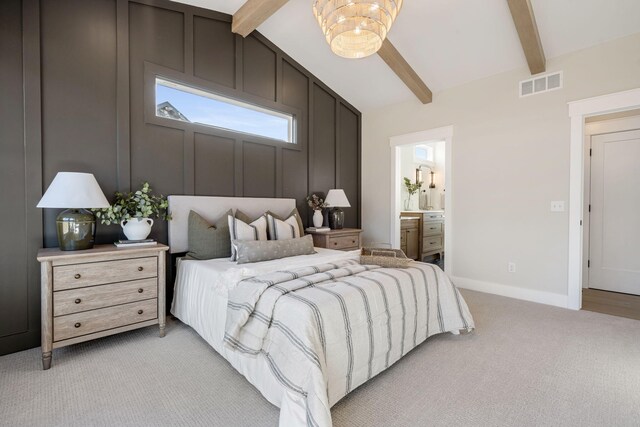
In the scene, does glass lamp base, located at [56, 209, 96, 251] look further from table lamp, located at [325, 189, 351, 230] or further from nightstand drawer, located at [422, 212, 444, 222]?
nightstand drawer, located at [422, 212, 444, 222]

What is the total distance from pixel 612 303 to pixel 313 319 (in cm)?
391

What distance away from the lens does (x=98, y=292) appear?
7.15 ft

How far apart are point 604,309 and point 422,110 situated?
127 inches

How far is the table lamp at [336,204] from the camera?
4258mm

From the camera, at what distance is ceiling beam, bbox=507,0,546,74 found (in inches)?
104

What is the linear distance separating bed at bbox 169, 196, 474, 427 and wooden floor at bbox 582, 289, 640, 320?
1.92 metres

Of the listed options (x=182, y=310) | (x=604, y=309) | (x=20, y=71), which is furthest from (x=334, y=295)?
(x=604, y=309)

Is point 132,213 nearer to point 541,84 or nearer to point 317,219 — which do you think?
point 317,219

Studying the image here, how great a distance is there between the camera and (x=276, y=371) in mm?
1518

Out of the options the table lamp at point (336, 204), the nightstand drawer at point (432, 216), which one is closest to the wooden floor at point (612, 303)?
the nightstand drawer at point (432, 216)

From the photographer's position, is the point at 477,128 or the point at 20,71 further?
the point at 477,128

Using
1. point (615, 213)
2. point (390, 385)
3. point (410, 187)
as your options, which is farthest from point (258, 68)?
point (615, 213)

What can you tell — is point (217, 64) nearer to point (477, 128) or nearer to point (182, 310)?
point (182, 310)

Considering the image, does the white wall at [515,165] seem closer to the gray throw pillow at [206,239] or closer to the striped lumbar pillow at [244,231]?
the striped lumbar pillow at [244,231]
